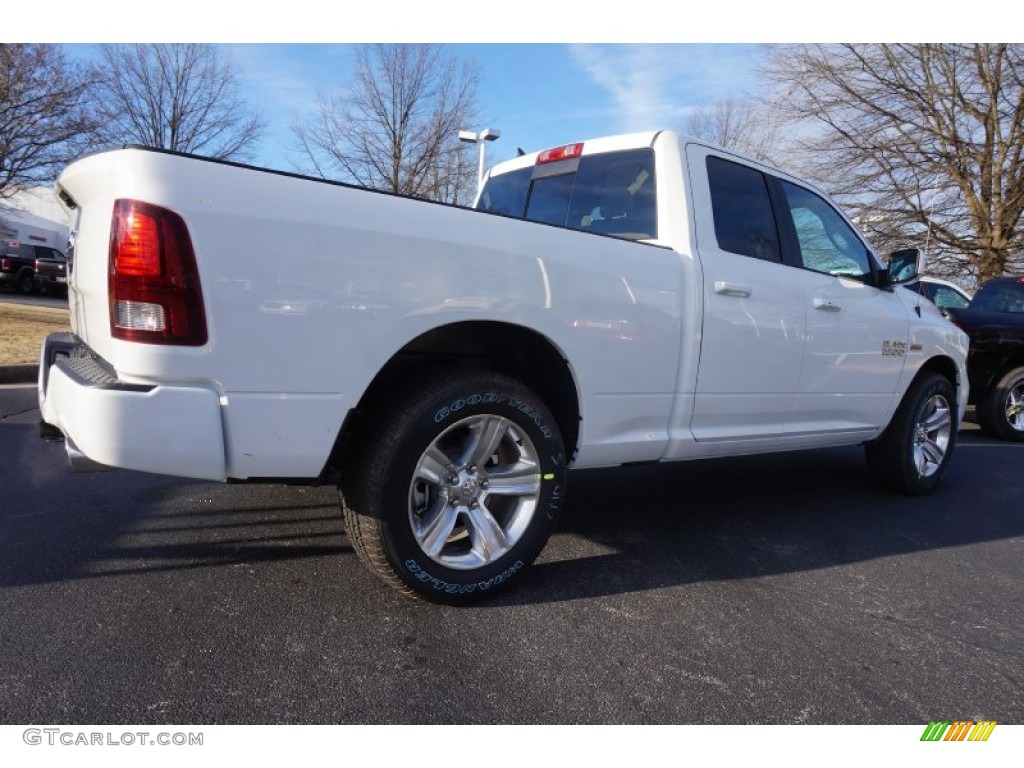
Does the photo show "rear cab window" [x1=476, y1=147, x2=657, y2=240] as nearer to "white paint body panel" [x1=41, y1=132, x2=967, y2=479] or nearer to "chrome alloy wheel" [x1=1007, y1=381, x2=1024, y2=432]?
"white paint body panel" [x1=41, y1=132, x2=967, y2=479]

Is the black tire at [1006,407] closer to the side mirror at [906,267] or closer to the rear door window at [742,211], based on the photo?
the side mirror at [906,267]

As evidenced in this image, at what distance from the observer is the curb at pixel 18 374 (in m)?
6.97

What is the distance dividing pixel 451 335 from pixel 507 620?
1.10 m

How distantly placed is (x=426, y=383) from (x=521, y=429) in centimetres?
43

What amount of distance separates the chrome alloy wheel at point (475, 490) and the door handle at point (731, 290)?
121 centimetres

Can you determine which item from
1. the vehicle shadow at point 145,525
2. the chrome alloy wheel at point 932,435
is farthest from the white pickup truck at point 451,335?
the chrome alloy wheel at point 932,435

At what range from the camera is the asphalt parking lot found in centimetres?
197

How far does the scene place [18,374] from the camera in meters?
7.05

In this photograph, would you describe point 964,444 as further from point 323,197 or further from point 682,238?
point 323,197

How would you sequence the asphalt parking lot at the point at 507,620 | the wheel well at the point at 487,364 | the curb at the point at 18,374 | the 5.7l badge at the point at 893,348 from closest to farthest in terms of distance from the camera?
the asphalt parking lot at the point at 507,620
the wheel well at the point at 487,364
the 5.7l badge at the point at 893,348
the curb at the point at 18,374

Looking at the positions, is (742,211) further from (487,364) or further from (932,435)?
(932,435)

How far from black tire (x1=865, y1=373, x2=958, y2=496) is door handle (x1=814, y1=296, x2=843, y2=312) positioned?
4.20ft

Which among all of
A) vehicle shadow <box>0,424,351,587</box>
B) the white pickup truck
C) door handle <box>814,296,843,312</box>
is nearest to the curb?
vehicle shadow <box>0,424,351,587</box>

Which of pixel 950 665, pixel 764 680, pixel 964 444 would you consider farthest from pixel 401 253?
pixel 964 444
